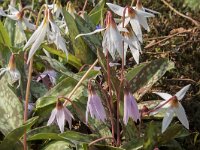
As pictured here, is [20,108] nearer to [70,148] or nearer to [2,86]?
[2,86]

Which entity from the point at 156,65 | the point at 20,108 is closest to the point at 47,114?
the point at 20,108

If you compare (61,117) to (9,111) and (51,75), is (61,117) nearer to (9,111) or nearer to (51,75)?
(9,111)

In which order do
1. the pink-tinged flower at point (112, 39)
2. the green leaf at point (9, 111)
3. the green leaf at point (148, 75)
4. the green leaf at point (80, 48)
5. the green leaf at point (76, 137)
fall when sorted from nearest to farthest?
the pink-tinged flower at point (112, 39) < the green leaf at point (76, 137) < the green leaf at point (9, 111) < the green leaf at point (148, 75) < the green leaf at point (80, 48)

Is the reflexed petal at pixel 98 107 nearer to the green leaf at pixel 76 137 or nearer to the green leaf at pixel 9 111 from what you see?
the green leaf at pixel 76 137

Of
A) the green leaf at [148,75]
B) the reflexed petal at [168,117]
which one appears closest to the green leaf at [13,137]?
the reflexed petal at [168,117]

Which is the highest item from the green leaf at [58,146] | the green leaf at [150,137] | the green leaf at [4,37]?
the green leaf at [4,37]

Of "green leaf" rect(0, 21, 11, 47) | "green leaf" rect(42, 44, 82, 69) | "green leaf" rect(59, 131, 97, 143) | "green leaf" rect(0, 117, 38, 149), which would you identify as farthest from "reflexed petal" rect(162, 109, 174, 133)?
"green leaf" rect(0, 21, 11, 47)

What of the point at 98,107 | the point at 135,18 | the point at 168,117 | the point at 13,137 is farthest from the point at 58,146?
the point at 135,18

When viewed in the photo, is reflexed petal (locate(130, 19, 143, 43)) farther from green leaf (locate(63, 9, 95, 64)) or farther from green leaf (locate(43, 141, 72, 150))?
green leaf (locate(63, 9, 95, 64))
